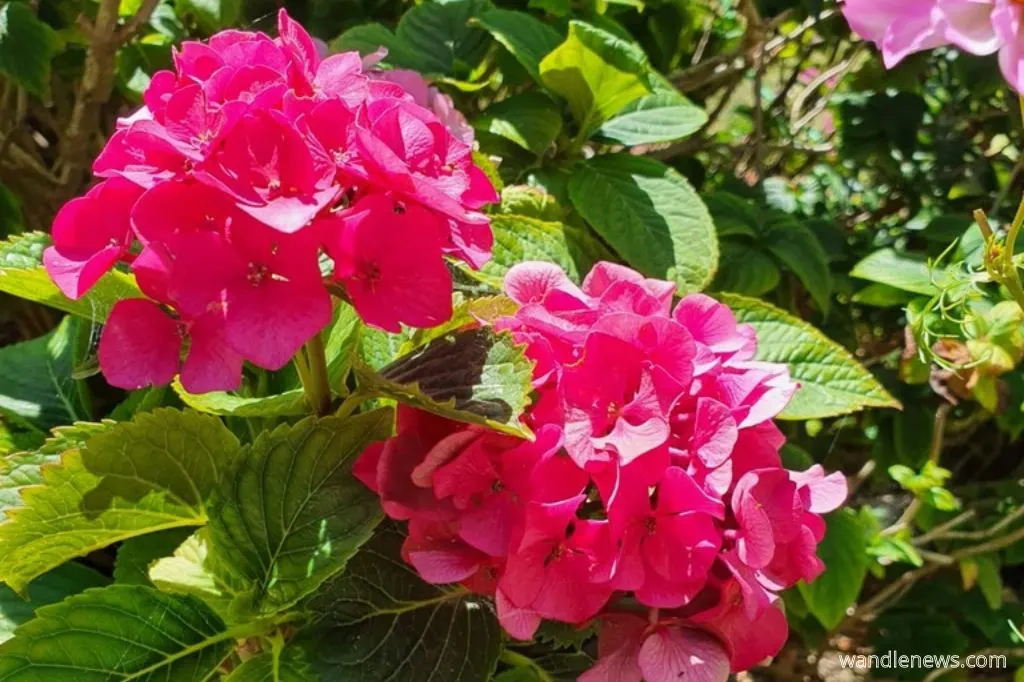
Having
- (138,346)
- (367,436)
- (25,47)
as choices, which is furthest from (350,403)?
(25,47)

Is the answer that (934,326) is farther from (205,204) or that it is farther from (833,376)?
(205,204)

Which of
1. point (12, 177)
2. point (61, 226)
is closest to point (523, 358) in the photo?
point (61, 226)

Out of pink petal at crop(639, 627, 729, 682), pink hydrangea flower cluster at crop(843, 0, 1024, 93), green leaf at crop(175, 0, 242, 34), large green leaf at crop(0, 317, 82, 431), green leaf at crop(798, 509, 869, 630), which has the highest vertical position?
pink hydrangea flower cluster at crop(843, 0, 1024, 93)

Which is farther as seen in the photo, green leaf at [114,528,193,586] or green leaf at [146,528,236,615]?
green leaf at [114,528,193,586]

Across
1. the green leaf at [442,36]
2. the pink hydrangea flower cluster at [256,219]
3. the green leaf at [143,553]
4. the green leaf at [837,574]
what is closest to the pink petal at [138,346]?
the pink hydrangea flower cluster at [256,219]

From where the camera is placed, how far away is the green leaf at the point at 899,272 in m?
0.85

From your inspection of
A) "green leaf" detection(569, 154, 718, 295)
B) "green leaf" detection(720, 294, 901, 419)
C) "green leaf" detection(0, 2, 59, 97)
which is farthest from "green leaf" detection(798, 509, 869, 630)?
"green leaf" detection(0, 2, 59, 97)

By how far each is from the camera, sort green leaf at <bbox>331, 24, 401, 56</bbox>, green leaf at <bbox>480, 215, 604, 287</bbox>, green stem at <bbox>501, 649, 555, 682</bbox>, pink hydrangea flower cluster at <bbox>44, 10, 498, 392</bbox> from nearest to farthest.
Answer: pink hydrangea flower cluster at <bbox>44, 10, 498, 392</bbox> < green stem at <bbox>501, 649, 555, 682</bbox> < green leaf at <bbox>480, 215, 604, 287</bbox> < green leaf at <bbox>331, 24, 401, 56</bbox>

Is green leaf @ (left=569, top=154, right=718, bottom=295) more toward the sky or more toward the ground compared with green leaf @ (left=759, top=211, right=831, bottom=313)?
more toward the sky

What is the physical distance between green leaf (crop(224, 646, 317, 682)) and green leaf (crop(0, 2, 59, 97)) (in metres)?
0.59

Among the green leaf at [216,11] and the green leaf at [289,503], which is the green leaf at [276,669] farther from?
the green leaf at [216,11]

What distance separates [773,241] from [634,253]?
200 mm

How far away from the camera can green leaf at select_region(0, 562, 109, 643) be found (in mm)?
→ 669

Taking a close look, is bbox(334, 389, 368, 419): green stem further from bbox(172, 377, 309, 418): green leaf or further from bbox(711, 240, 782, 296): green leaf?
bbox(711, 240, 782, 296): green leaf
